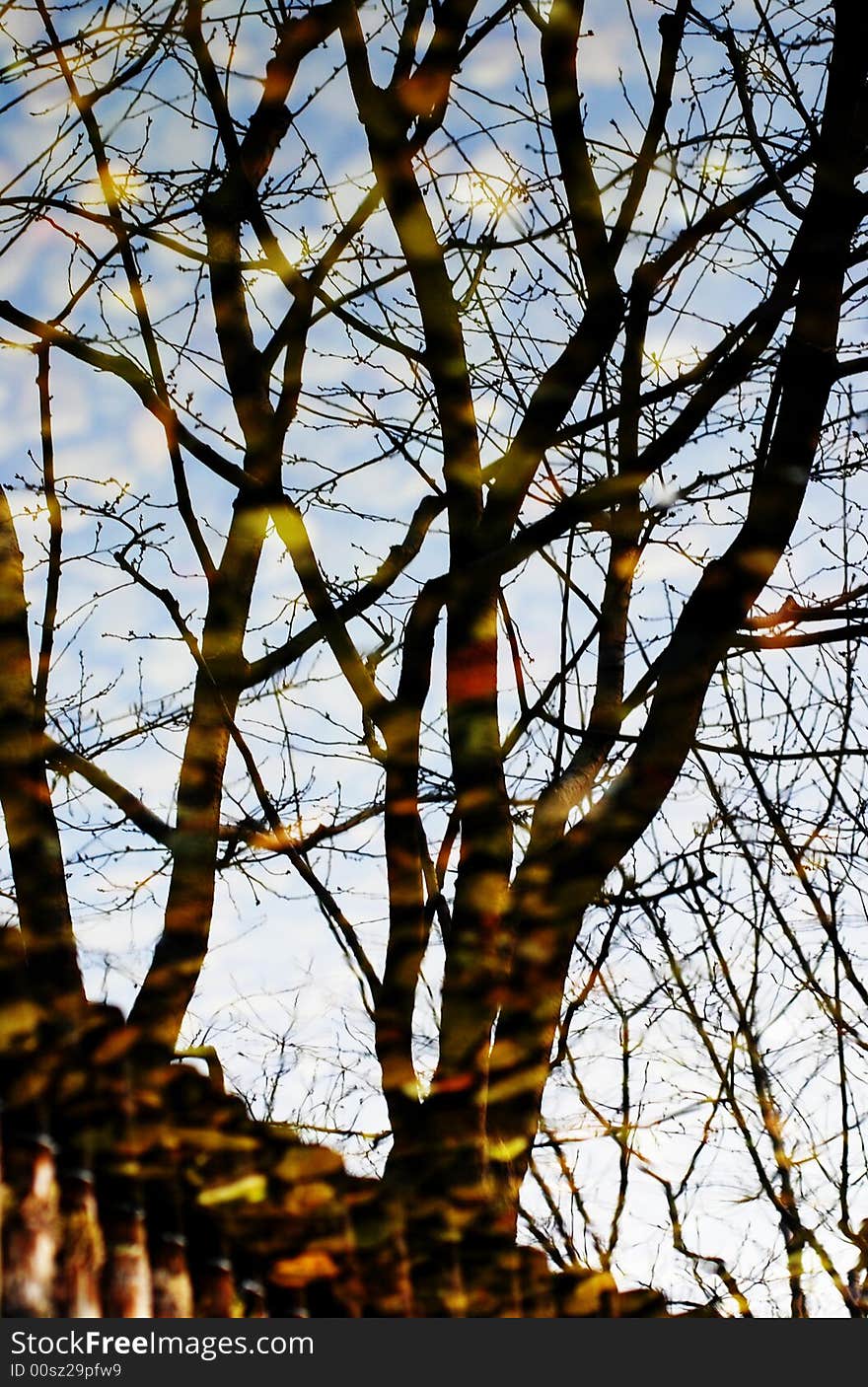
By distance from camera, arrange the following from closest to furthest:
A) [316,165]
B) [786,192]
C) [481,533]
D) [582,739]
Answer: [481,533], [786,192], [582,739], [316,165]

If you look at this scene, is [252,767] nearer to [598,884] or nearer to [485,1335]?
[598,884]

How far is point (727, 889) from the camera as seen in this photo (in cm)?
506

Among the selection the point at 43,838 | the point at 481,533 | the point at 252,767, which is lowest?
the point at 43,838

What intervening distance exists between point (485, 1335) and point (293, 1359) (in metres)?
0.38

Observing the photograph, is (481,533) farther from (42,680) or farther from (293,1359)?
(293,1359)

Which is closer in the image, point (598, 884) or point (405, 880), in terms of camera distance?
point (598, 884)

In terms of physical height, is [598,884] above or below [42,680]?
below

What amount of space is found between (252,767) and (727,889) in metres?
2.44

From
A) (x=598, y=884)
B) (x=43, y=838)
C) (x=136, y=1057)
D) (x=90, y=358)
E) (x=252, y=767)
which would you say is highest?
(x=90, y=358)

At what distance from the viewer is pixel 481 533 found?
3227 mm

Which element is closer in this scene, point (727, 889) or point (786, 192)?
point (786, 192)

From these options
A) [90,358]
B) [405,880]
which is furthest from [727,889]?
[90,358]

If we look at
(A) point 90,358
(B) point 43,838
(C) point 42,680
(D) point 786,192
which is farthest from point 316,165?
(B) point 43,838

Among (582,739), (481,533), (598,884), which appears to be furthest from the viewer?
(582,739)
